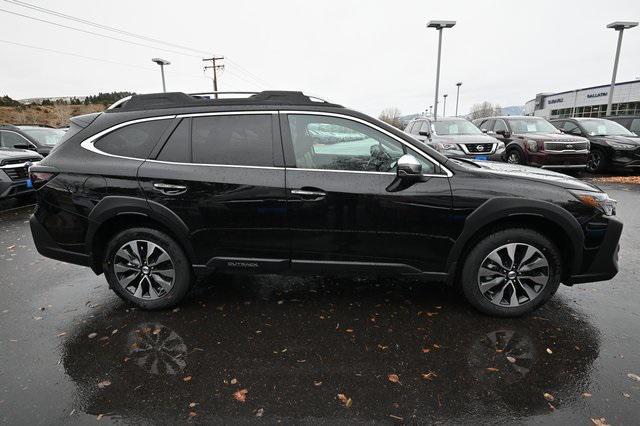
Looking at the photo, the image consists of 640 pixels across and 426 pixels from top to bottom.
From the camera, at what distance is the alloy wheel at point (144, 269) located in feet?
11.7

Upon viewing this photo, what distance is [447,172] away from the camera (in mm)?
3258

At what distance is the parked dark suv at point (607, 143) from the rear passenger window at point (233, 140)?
1255cm

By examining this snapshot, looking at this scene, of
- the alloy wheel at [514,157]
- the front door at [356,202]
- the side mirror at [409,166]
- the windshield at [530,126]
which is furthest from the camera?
the windshield at [530,126]

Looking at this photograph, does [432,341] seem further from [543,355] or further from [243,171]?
[243,171]

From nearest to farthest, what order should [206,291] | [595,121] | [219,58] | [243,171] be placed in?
[243,171] < [206,291] < [595,121] < [219,58]

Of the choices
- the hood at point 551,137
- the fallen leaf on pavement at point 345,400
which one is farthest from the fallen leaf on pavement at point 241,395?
the hood at point 551,137

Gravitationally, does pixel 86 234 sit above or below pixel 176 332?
above

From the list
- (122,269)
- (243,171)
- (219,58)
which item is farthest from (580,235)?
(219,58)

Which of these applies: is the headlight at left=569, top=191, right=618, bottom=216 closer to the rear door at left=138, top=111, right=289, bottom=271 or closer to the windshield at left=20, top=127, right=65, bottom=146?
the rear door at left=138, top=111, right=289, bottom=271

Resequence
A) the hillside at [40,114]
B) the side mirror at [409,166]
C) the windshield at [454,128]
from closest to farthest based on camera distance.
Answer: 1. the side mirror at [409,166]
2. the windshield at [454,128]
3. the hillside at [40,114]

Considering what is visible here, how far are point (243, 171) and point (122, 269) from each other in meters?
1.51

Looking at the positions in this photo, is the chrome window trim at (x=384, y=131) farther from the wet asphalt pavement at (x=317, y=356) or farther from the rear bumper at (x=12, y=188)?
the rear bumper at (x=12, y=188)

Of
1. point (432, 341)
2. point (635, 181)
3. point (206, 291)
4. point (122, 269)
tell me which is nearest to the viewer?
point (432, 341)

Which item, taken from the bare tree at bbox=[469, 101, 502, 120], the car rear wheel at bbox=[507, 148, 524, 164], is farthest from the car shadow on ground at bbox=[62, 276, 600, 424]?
the bare tree at bbox=[469, 101, 502, 120]
